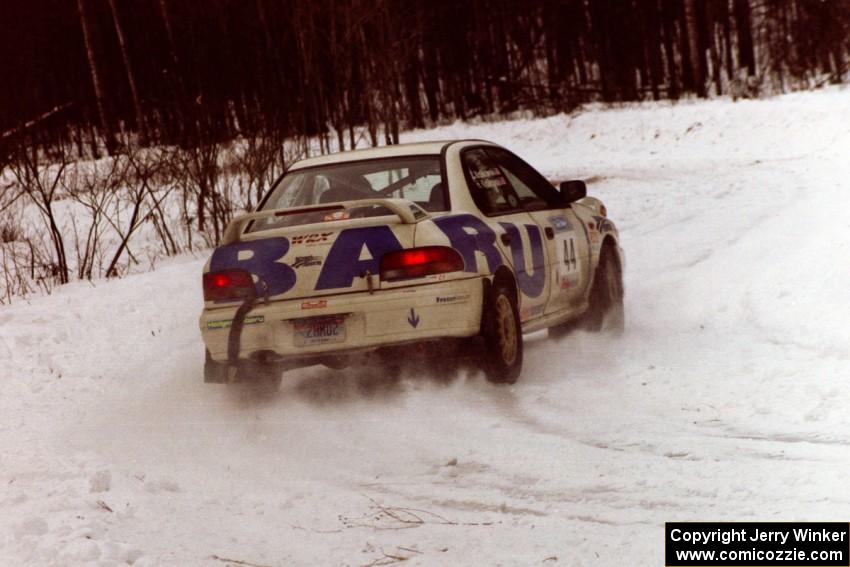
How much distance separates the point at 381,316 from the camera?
723cm

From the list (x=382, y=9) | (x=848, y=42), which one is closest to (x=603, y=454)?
(x=382, y=9)

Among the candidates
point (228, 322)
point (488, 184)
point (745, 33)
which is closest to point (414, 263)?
point (228, 322)

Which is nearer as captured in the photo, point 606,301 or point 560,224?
point 560,224

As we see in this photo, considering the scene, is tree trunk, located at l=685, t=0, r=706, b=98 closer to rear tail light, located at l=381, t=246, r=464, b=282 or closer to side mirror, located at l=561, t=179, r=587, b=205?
side mirror, located at l=561, t=179, r=587, b=205

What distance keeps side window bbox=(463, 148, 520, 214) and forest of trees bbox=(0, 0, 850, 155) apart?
12.4m

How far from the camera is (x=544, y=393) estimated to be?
754cm

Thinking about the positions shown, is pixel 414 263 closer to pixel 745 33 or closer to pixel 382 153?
pixel 382 153

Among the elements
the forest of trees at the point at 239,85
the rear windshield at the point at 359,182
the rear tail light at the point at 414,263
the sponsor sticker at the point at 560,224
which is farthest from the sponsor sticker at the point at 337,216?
the forest of trees at the point at 239,85

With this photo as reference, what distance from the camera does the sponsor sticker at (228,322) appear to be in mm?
7398

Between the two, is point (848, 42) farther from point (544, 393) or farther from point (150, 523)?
point (150, 523)

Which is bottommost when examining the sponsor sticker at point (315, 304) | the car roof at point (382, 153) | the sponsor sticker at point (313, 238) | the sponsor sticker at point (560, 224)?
the sponsor sticker at point (315, 304)

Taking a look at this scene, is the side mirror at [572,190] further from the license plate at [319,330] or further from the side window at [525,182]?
the license plate at [319,330]

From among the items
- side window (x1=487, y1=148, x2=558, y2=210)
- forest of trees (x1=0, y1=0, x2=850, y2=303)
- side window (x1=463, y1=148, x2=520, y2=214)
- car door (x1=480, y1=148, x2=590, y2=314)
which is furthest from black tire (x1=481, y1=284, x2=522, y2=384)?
forest of trees (x1=0, y1=0, x2=850, y2=303)
